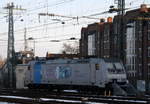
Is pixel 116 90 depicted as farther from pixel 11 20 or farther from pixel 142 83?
pixel 11 20

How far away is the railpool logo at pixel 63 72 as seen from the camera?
38.5 metres

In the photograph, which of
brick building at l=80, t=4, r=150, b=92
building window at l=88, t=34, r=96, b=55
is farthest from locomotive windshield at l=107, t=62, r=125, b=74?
building window at l=88, t=34, r=96, b=55

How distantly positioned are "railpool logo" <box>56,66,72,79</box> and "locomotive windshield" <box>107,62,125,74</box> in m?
4.81

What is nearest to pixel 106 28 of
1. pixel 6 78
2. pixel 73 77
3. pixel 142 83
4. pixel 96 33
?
pixel 96 33

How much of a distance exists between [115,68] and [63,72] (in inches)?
238

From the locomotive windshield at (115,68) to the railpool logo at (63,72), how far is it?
4.81m

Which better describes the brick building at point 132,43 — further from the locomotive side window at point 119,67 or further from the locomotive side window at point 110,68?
the locomotive side window at point 110,68

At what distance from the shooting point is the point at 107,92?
34.1 metres

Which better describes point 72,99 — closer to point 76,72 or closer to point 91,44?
point 76,72

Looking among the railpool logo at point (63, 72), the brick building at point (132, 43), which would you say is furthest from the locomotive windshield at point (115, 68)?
the brick building at point (132, 43)

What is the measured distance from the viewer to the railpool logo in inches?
1515

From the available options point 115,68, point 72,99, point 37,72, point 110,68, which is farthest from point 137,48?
point 72,99

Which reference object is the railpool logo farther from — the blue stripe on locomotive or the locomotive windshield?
the locomotive windshield

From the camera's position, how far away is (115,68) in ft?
115
